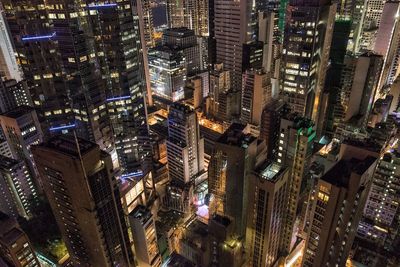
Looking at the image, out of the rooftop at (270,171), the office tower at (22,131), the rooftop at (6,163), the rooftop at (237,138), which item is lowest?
the rooftop at (6,163)

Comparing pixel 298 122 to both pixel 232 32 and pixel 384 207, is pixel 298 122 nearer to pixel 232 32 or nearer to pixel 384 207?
pixel 384 207

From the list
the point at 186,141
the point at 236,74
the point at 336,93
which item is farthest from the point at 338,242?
the point at 236,74

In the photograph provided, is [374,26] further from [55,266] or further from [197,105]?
[55,266]

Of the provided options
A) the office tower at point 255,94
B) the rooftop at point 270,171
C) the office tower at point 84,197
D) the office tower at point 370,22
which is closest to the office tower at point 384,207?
the rooftop at point 270,171

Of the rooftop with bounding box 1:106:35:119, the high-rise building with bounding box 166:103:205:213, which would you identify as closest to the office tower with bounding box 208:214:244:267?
the high-rise building with bounding box 166:103:205:213

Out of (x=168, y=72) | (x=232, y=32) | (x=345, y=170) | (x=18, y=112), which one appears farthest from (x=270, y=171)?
(x=232, y=32)

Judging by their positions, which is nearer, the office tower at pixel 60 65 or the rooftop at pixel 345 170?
the rooftop at pixel 345 170

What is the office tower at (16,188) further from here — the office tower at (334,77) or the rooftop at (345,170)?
the office tower at (334,77)
